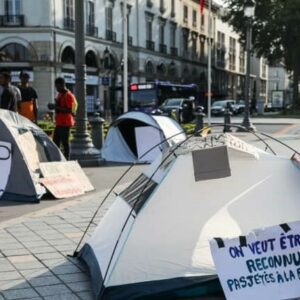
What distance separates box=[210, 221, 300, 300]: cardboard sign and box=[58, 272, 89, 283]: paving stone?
1457 mm

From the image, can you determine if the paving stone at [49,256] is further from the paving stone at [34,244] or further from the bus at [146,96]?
the bus at [146,96]

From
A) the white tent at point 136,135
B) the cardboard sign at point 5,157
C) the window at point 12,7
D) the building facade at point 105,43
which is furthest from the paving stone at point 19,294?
the window at point 12,7

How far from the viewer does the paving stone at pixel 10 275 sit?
5117 millimetres

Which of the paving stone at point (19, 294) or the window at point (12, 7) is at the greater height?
the window at point (12, 7)

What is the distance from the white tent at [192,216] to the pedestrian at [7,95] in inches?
250

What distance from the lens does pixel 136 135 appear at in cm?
1395

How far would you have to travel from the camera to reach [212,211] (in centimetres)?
464

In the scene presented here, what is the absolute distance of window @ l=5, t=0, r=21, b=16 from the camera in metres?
42.2

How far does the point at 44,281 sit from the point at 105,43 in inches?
1817

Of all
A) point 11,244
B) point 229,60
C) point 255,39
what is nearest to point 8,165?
point 11,244

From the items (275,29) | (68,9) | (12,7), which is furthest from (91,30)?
(275,29)

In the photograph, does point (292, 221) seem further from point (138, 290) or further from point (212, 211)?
point (138, 290)

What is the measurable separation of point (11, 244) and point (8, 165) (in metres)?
2.37

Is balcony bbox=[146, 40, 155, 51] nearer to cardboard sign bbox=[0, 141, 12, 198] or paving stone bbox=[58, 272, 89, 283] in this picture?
cardboard sign bbox=[0, 141, 12, 198]
